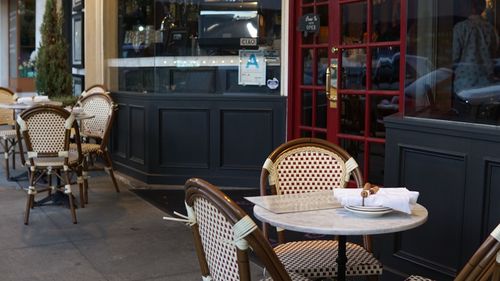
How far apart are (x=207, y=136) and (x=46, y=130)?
2.08 metres

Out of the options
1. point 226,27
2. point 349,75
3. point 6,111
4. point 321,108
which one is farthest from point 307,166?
point 6,111

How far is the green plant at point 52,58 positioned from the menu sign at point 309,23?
3.76m

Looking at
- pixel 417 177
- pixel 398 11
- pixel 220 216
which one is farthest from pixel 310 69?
pixel 220 216

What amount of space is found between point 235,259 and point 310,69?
15.1 feet

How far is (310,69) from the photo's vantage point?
21.4ft

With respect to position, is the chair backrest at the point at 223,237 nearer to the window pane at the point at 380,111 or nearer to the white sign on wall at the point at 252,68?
the window pane at the point at 380,111

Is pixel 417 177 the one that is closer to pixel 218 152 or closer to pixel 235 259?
pixel 235 259

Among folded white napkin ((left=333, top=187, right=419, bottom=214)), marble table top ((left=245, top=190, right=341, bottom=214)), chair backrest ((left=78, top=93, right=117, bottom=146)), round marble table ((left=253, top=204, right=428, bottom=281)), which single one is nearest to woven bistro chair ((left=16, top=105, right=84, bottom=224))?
chair backrest ((left=78, top=93, right=117, bottom=146))

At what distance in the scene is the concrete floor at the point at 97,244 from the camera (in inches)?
173

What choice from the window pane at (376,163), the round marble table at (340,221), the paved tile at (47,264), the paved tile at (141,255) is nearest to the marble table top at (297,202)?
the round marble table at (340,221)

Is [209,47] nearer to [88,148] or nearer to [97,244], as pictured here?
[88,148]

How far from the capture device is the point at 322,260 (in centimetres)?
319

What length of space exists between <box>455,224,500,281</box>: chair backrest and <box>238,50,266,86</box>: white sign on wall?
513cm

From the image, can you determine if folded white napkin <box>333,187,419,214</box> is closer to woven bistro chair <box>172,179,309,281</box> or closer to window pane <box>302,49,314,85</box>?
woven bistro chair <box>172,179,309,281</box>
